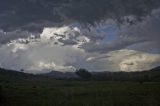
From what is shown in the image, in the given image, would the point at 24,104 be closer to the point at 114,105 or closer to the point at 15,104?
the point at 15,104

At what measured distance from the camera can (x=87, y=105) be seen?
172 ft

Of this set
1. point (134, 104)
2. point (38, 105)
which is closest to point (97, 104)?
point (134, 104)

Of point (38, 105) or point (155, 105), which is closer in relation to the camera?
point (155, 105)

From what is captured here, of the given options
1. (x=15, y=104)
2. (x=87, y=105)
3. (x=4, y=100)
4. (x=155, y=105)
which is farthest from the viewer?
(x=4, y=100)

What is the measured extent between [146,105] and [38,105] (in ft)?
61.1

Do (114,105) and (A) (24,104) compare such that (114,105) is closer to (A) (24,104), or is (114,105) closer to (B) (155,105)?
(B) (155,105)

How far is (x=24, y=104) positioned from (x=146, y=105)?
22249 millimetres

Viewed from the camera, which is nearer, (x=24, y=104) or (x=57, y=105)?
(x=57, y=105)

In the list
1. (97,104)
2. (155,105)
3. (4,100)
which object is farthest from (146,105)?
(4,100)

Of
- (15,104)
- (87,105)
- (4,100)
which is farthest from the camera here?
(4,100)

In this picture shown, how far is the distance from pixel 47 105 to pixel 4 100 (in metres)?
13.3

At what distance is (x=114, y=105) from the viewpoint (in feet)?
174

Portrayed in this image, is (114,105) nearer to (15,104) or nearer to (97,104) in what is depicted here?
(97,104)

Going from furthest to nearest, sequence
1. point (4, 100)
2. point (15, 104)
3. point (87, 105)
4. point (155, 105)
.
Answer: point (4, 100)
point (15, 104)
point (87, 105)
point (155, 105)
